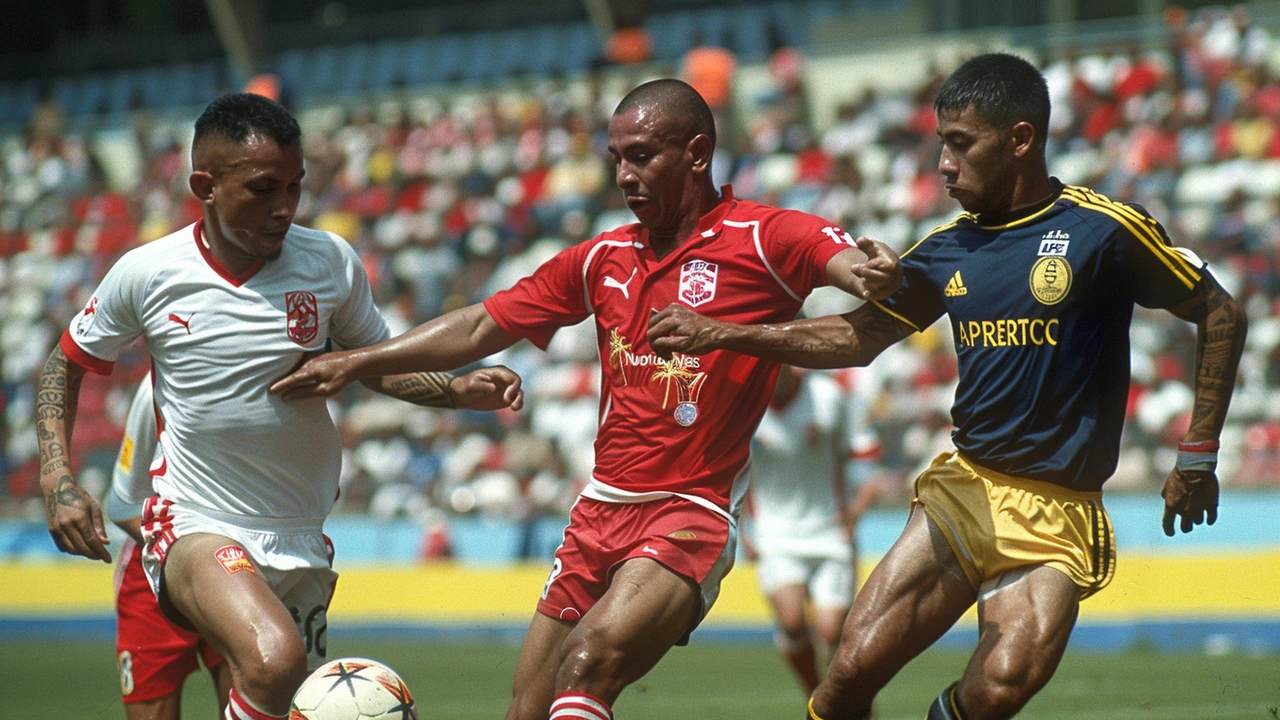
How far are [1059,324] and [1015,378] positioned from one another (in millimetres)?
A: 244

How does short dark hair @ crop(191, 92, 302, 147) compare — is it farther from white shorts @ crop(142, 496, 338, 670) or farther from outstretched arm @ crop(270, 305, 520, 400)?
white shorts @ crop(142, 496, 338, 670)

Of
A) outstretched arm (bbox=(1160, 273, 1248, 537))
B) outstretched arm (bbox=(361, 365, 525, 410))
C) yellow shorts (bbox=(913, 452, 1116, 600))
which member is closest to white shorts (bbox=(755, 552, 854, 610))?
outstretched arm (bbox=(361, 365, 525, 410))

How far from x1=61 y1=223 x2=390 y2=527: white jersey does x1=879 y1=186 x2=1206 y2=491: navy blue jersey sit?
8.39ft

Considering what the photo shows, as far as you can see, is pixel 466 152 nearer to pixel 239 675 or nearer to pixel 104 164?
pixel 104 164

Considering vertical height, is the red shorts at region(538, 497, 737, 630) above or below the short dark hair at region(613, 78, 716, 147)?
below

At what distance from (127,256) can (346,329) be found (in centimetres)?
90

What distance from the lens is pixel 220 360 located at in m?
6.11

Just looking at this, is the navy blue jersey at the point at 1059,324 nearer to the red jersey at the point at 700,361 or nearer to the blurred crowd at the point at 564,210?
the red jersey at the point at 700,361

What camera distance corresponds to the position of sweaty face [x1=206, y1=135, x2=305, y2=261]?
5.98 m

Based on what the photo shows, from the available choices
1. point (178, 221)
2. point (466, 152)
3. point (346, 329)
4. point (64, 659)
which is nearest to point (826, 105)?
point (466, 152)

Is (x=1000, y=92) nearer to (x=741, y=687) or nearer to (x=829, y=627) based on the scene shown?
(x=829, y=627)

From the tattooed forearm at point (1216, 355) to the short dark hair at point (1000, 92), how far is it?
2.75 feet

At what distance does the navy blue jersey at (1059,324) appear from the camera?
5.49m

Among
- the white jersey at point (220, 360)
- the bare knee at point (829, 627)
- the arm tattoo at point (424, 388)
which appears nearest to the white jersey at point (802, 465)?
the bare knee at point (829, 627)
